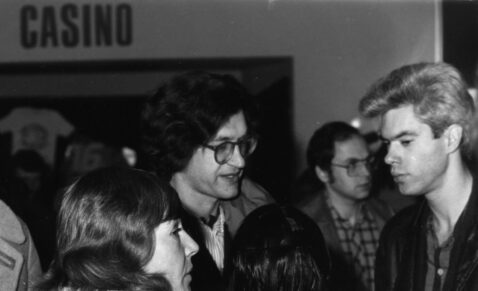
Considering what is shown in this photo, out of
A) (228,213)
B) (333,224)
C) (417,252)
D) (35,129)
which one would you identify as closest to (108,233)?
(228,213)

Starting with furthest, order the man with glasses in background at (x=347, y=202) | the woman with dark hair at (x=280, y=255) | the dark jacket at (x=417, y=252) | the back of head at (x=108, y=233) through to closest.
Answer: the man with glasses in background at (x=347, y=202) → the dark jacket at (x=417, y=252) → the woman with dark hair at (x=280, y=255) → the back of head at (x=108, y=233)

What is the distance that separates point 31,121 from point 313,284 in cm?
553

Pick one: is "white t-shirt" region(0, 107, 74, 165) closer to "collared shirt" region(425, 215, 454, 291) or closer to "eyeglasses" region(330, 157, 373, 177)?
"eyeglasses" region(330, 157, 373, 177)

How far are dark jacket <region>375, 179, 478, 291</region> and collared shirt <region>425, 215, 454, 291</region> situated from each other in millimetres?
16

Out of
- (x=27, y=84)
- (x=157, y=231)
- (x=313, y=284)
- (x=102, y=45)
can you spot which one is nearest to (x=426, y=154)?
(x=313, y=284)

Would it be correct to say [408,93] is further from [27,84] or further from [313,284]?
[27,84]

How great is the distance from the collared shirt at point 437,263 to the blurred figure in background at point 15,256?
1.24 m

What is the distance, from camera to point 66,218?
5.89 ft

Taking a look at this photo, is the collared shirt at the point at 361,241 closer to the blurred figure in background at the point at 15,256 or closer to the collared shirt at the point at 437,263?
the collared shirt at the point at 437,263

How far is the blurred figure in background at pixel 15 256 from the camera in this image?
7.14 ft

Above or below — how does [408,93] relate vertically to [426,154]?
above

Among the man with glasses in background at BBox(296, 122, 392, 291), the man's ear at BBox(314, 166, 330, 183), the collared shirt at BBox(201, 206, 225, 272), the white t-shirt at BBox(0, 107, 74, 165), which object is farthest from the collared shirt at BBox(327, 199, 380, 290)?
the white t-shirt at BBox(0, 107, 74, 165)

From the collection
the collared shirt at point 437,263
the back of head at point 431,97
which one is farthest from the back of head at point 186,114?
the collared shirt at point 437,263

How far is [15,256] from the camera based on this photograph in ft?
7.21
